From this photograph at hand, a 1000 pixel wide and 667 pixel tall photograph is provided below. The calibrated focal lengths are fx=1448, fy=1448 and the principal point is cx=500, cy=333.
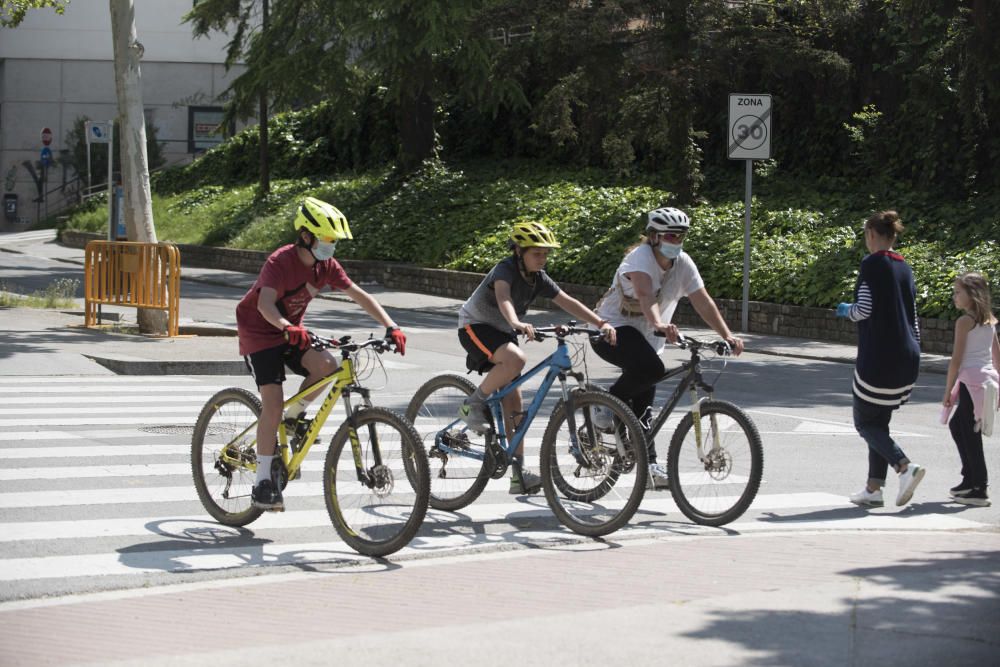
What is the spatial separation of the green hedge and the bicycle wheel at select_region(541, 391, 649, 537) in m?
12.7

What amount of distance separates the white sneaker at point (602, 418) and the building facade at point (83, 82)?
47092 millimetres

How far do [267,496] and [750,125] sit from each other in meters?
16.0

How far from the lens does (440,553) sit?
7.56 metres

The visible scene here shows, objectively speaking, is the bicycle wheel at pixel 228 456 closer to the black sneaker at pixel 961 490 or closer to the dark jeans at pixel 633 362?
the dark jeans at pixel 633 362

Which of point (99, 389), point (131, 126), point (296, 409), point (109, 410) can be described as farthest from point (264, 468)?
point (131, 126)

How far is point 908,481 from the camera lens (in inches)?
351

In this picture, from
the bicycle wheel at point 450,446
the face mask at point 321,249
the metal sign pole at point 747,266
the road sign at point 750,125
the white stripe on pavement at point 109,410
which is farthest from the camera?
the road sign at point 750,125

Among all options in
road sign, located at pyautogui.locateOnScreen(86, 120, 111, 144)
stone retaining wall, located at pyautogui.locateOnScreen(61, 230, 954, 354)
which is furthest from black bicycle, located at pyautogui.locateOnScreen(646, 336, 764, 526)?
road sign, located at pyautogui.locateOnScreen(86, 120, 111, 144)

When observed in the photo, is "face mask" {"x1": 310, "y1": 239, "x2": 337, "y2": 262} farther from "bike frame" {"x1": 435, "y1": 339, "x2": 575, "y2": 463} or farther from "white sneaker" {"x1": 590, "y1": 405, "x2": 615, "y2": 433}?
"white sneaker" {"x1": 590, "y1": 405, "x2": 615, "y2": 433}

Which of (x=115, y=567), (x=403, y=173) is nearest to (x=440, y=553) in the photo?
(x=115, y=567)

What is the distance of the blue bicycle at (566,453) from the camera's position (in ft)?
25.9

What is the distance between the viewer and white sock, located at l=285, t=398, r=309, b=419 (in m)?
7.86

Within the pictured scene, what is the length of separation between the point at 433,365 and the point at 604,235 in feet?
33.9

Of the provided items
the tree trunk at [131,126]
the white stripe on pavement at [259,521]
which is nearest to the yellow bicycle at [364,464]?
the white stripe on pavement at [259,521]
